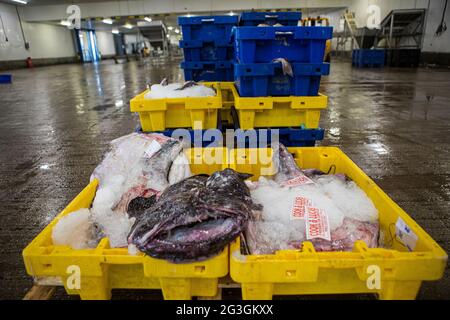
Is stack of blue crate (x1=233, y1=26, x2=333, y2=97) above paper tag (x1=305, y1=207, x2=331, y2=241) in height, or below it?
above

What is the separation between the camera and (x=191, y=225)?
1.26 metres

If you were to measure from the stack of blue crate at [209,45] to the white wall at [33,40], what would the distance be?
1887cm

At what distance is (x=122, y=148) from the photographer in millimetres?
2248

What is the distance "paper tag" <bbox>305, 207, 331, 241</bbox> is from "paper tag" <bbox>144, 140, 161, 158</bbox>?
1138mm

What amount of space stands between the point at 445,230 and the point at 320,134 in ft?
4.40

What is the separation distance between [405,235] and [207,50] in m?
3.56

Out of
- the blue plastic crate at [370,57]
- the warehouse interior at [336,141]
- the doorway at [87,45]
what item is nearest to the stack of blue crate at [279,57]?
the warehouse interior at [336,141]

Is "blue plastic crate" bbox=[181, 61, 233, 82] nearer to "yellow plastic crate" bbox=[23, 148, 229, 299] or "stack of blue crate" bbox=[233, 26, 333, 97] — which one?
"stack of blue crate" bbox=[233, 26, 333, 97]

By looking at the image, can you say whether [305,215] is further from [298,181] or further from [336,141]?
[336,141]

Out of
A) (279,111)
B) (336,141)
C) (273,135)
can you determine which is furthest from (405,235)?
(336,141)

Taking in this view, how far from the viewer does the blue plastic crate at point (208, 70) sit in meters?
4.20

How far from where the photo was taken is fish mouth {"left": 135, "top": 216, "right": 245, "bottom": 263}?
1177 mm

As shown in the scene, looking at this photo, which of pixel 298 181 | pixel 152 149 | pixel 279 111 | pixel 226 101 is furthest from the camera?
pixel 226 101

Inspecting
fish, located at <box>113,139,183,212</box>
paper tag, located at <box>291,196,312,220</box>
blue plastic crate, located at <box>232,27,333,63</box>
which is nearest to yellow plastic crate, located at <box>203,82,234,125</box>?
blue plastic crate, located at <box>232,27,333,63</box>
